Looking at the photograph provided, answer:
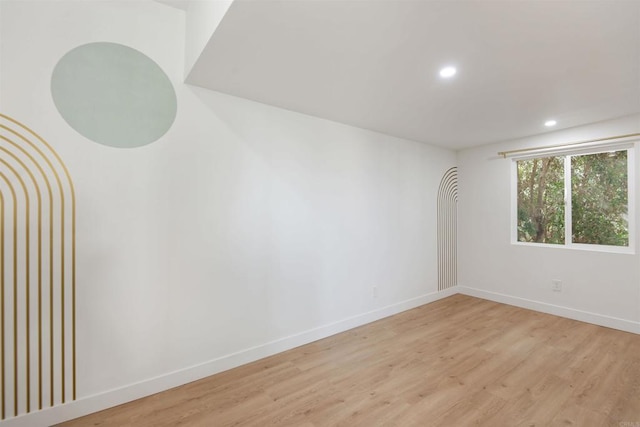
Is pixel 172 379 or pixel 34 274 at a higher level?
pixel 34 274

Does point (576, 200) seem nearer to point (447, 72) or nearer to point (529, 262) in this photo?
point (529, 262)

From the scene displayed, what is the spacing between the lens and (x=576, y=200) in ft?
11.5

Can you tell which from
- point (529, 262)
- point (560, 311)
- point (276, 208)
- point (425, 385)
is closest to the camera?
point (425, 385)

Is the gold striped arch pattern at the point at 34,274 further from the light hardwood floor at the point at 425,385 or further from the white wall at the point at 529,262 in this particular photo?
the white wall at the point at 529,262

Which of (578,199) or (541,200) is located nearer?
(578,199)

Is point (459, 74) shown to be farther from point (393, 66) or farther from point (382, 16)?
point (382, 16)

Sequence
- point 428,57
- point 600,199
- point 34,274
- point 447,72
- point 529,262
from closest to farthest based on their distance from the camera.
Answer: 1. point 34,274
2. point 428,57
3. point 447,72
4. point 600,199
5. point 529,262

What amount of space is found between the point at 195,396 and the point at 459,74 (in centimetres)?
286

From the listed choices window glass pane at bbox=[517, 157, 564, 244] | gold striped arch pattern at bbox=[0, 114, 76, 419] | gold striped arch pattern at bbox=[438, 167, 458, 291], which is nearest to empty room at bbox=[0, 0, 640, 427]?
gold striped arch pattern at bbox=[0, 114, 76, 419]

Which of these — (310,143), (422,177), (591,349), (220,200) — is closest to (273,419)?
(220,200)

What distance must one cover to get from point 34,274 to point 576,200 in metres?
5.10

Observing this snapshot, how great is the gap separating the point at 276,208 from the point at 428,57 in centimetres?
161

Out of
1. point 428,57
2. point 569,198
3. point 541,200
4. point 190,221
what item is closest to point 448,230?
point 541,200

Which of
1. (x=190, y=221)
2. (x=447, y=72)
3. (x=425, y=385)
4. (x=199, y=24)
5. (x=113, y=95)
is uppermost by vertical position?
(x=199, y=24)
